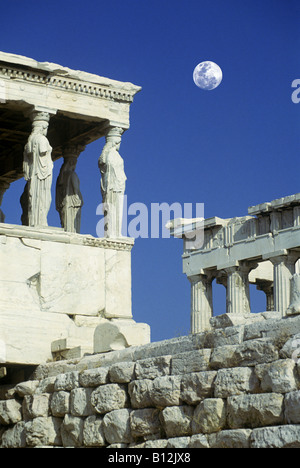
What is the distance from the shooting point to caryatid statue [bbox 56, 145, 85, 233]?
16.2m

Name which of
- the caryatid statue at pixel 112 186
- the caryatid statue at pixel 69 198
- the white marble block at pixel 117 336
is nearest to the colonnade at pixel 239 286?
the caryatid statue at pixel 69 198

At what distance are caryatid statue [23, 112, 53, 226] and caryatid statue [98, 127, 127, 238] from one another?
0.97 meters

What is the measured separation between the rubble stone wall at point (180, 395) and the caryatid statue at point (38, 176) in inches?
108

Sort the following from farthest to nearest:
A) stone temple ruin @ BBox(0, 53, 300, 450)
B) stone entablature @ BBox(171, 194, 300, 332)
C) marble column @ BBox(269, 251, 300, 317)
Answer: stone entablature @ BBox(171, 194, 300, 332)
marble column @ BBox(269, 251, 300, 317)
stone temple ruin @ BBox(0, 53, 300, 450)

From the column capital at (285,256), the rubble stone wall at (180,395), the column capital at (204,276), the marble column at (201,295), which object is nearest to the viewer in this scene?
the rubble stone wall at (180,395)

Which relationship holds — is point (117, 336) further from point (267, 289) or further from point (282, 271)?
point (267, 289)

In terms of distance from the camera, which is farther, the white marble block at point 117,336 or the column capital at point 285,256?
the column capital at point 285,256

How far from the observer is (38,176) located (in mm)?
14648

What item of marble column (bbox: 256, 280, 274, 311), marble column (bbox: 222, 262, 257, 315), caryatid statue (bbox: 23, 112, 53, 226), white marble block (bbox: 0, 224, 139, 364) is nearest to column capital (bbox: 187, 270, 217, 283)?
marble column (bbox: 256, 280, 274, 311)

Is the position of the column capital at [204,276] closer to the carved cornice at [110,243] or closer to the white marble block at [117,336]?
the carved cornice at [110,243]

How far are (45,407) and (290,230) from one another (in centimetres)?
2937

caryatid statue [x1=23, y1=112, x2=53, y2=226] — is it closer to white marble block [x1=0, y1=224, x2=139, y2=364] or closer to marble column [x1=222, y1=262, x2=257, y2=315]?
white marble block [x1=0, y1=224, x2=139, y2=364]

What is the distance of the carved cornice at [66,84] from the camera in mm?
14648
